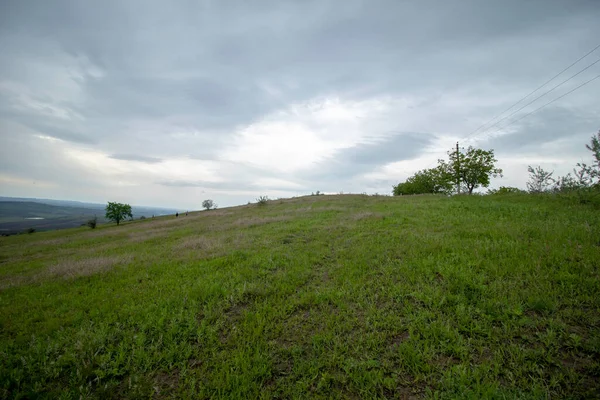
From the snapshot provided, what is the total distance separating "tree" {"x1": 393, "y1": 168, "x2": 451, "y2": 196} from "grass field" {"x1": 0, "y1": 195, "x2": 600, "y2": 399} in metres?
56.1

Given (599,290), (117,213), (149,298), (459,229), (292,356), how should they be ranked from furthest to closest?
1. (117,213)
2. (459,229)
3. (149,298)
4. (599,290)
5. (292,356)

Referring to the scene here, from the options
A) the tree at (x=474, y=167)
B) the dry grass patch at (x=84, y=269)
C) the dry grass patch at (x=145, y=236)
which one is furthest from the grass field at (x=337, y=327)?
the tree at (x=474, y=167)

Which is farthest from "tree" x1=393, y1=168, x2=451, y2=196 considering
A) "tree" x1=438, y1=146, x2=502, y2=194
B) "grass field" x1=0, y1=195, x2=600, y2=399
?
"grass field" x1=0, y1=195, x2=600, y2=399

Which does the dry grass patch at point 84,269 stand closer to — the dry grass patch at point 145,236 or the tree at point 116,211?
the dry grass patch at point 145,236

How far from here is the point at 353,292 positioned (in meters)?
6.47

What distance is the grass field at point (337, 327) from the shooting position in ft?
12.6

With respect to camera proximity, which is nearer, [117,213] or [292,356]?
[292,356]

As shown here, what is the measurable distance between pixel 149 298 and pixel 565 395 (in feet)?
31.5

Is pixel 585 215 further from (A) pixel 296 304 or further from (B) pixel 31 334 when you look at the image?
(B) pixel 31 334

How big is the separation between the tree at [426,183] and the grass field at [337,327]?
184 ft

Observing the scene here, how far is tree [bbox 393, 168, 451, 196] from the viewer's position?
5868 cm

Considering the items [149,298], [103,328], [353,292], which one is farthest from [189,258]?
[353,292]

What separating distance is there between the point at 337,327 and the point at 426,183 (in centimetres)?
6930

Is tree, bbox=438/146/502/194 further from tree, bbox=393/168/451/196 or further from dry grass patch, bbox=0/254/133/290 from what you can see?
dry grass patch, bbox=0/254/133/290
